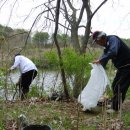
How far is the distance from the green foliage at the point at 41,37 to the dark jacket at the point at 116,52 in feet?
10.3

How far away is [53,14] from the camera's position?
922 cm

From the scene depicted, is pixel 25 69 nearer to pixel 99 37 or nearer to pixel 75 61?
pixel 75 61

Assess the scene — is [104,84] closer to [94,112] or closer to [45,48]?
[94,112]

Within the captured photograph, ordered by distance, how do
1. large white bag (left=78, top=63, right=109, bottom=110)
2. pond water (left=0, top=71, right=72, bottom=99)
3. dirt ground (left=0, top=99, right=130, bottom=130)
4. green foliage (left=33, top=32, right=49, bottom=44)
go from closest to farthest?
dirt ground (left=0, top=99, right=130, bottom=130) → large white bag (left=78, top=63, right=109, bottom=110) → pond water (left=0, top=71, right=72, bottom=99) → green foliage (left=33, top=32, right=49, bottom=44)

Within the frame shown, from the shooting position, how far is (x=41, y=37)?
34.6ft

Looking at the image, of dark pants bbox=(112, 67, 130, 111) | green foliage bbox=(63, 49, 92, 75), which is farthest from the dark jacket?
green foliage bbox=(63, 49, 92, 75)

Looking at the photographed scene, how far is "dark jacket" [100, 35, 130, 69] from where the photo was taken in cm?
675

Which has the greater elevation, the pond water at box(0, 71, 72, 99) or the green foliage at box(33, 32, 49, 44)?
the green foliage at box(33, 32, 49, 44)

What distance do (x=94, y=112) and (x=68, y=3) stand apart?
3.62 metres

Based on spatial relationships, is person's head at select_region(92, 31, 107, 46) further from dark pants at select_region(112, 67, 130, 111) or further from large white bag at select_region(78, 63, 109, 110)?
dark pants at select_region(112, 67, 130, 111)

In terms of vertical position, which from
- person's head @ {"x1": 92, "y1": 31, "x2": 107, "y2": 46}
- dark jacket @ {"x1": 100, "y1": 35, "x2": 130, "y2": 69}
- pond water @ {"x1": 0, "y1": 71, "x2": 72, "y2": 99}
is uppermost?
person's head @ {"x1": 92, "y1": 31, "x2": 107, "y2": 46}

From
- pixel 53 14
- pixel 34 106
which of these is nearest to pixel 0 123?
pixel 34 106

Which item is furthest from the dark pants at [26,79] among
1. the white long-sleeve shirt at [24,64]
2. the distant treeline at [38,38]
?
the distant treeline at [38,38]

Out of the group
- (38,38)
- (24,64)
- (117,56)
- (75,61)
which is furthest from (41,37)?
(117,56)
